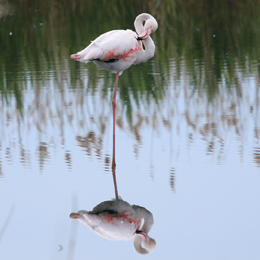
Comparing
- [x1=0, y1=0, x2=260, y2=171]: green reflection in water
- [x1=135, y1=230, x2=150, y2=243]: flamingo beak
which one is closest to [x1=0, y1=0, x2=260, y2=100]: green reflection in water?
[x1=0, y1=0, x2=260, y2=171]: green reflection in water

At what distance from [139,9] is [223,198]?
29.6ft

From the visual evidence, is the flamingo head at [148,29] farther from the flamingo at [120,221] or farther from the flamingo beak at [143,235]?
the flamingo beak at [143,235]

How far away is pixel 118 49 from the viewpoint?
545 cm

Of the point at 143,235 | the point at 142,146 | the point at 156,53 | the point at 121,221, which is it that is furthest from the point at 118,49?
the point at 156,53

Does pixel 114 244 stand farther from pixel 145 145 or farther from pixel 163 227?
pixel 145 145

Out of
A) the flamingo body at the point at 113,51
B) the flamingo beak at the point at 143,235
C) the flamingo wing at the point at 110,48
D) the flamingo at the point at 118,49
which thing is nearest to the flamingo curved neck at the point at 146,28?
the flamingo at the point at 118,49

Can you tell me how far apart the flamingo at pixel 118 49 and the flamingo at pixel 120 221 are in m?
1.67

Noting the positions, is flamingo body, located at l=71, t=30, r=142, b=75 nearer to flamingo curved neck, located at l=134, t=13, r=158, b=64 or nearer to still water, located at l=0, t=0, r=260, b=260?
flamingo curved neck, located at l=134, t=13, r=158, b=64

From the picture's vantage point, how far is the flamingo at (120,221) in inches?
142

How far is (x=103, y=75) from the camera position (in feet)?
27.4

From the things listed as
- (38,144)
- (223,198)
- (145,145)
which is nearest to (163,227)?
(223,198)

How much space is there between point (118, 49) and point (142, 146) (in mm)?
897

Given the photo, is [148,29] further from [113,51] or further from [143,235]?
[143,235]

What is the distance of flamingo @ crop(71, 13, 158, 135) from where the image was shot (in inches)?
213
